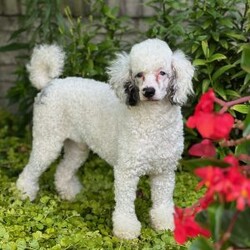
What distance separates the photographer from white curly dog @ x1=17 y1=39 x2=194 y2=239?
9.66 feet

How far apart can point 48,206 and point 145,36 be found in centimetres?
143

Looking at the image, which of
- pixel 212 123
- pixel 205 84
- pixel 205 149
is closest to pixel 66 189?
pixel 205 84

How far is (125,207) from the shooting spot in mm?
3164

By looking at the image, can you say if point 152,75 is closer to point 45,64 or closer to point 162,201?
point 162,201

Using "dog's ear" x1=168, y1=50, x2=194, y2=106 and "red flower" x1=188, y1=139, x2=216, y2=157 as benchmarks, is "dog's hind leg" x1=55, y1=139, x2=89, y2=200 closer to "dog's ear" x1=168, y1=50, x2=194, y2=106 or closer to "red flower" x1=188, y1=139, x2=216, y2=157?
"dog's ear" x1=168, y1=50, x2=194, y2=106

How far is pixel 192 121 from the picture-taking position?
1593 millimetres

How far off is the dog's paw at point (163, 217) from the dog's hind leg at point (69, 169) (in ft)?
2.37

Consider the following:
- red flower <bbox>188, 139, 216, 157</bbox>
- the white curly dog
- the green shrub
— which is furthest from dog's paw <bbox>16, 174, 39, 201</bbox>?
red flower <bbox>188, 139, 216, 157</bbox>

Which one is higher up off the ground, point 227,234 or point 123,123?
point 227,234

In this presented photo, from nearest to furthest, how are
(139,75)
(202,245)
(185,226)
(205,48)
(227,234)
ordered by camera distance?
1. (227,234)
2. (185,226)
3. (202,245)
4. (139,75)
5. (205,48)

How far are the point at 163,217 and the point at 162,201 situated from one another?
88 millimetres

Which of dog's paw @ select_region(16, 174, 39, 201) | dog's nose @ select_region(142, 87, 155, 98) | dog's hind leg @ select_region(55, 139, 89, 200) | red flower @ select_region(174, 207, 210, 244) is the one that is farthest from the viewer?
dog's hind leg @ select_region(55, 139, 89, 200)

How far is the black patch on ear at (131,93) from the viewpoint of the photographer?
2.96 meters

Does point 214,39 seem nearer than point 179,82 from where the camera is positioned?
No
